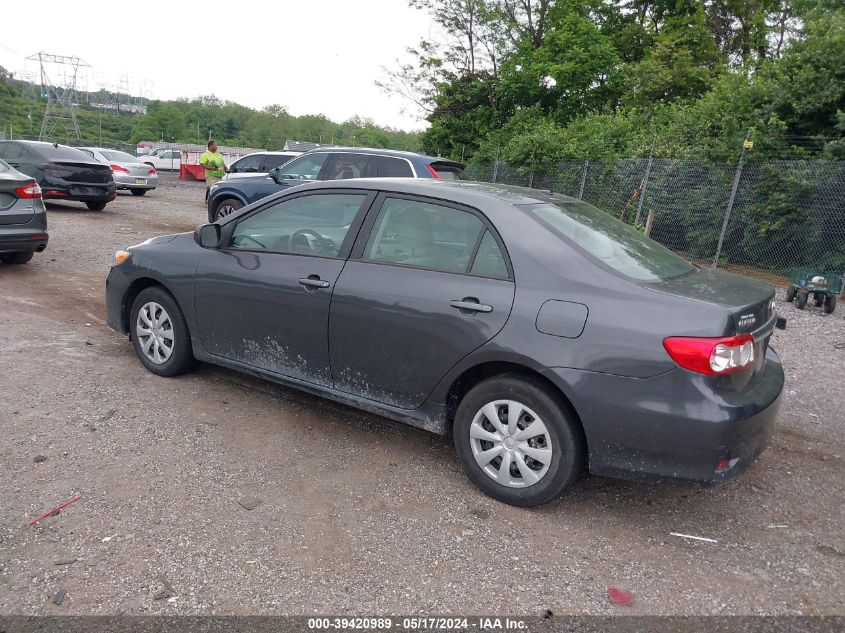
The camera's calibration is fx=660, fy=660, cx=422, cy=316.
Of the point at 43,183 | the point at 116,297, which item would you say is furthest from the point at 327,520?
the point at 43,183

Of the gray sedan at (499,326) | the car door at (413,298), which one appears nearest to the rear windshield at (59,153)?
the gray sedan at (499,326)

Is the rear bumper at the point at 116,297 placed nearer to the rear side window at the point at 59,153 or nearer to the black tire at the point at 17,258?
the black tire at the point at 17,258

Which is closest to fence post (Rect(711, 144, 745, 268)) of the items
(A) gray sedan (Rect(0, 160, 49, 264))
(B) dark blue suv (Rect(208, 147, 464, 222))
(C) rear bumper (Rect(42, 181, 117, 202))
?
(B) dark blue suv (Rect(208, 147, 464, 222))

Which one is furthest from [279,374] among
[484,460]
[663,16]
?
[663,16]

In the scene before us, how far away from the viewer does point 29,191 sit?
7.93m

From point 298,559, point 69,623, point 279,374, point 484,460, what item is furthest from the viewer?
point 279,374

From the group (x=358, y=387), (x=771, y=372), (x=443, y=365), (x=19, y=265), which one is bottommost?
(x=19, y=265)

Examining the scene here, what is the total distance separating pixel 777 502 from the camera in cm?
370

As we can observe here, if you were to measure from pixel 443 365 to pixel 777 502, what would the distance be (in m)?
2.03

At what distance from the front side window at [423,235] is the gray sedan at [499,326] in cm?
1

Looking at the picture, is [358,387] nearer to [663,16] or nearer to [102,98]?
[663,16]

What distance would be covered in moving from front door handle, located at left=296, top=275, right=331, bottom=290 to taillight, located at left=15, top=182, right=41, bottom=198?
5621 millimetres

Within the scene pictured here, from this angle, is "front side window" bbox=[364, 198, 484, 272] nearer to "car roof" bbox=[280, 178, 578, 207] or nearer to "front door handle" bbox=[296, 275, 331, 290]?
"car roof" bbox=[280, 178, 578, 207]

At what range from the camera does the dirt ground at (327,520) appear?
274 centimetres
